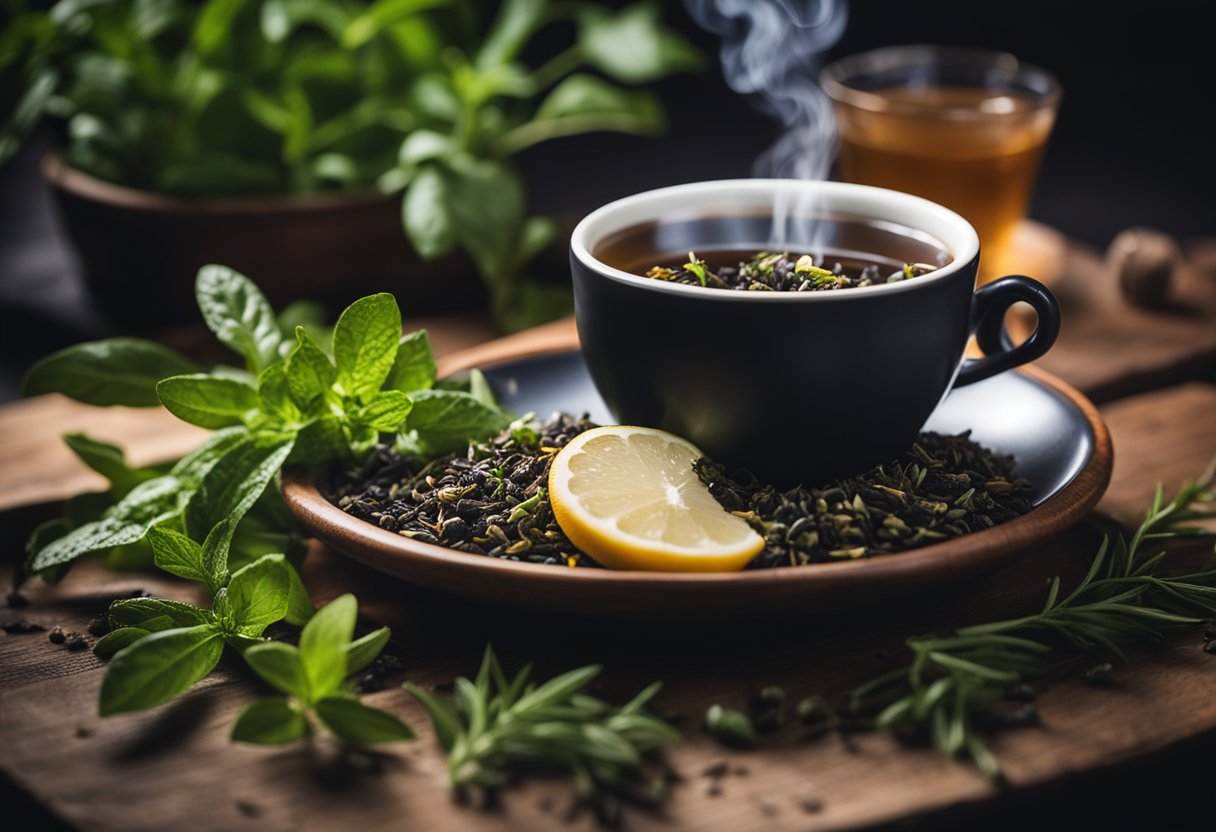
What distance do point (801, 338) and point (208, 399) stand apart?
1.95 feet

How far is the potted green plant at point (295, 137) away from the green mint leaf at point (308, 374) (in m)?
0.58

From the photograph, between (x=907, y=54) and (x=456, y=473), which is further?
(x=907, y=54)

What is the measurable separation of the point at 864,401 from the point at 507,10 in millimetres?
1320

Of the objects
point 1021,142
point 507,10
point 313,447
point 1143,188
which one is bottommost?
point 1143,188

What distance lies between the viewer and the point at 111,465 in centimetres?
134

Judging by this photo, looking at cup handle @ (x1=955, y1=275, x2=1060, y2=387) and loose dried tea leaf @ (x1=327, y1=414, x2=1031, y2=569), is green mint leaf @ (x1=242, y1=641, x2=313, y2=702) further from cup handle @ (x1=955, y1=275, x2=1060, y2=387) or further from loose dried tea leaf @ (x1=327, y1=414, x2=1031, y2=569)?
cup handle @ (x1=955, y1=275, x2=1060, y2=387)

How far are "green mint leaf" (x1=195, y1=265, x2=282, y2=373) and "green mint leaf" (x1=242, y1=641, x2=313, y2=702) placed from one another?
433mm

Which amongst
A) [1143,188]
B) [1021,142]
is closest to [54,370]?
[1021,142]

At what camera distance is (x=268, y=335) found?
1.33 meters

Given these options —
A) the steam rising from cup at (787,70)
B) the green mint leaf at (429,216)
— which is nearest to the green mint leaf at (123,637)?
the green mint leaf at (429,216)

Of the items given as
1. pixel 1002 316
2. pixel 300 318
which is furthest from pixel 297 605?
pixel 1002 316

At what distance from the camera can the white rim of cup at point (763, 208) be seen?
44.6 inches

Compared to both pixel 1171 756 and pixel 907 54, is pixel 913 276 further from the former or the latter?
pixel 907 54

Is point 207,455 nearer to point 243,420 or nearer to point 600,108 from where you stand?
point 243,420
